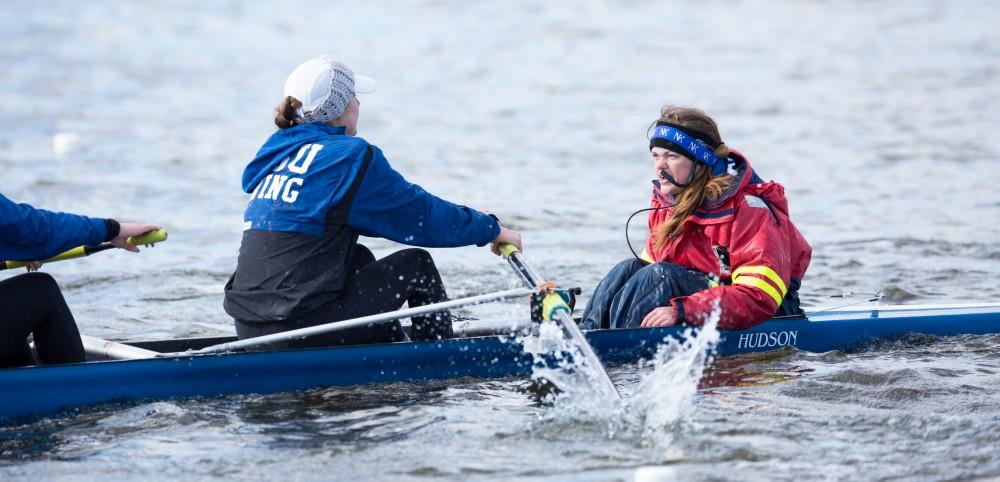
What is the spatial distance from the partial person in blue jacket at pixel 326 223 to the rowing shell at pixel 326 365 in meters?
0.18

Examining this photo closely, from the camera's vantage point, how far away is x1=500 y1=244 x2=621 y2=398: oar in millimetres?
5676

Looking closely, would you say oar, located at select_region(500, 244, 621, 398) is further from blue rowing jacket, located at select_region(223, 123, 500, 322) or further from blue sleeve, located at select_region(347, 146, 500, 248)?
blue rowing jacket, located at select_region(223, 123, 500, 322)

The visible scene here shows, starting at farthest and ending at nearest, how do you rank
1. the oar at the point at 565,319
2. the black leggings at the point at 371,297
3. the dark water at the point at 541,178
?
the black leggings at the point at 371,297
the oar at the point at 565,319
the dark water at the point at 541,178

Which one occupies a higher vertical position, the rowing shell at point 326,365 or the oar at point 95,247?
the oar at point 95,247

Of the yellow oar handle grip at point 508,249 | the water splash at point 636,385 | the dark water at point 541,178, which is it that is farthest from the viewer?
the yellow oar handle grip at point 508,249

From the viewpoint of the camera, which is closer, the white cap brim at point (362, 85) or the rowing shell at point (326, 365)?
the rowing shell at point (326, 365)

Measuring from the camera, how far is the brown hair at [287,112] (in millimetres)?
5910

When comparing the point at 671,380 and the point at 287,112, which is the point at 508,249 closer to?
the point at 671,380

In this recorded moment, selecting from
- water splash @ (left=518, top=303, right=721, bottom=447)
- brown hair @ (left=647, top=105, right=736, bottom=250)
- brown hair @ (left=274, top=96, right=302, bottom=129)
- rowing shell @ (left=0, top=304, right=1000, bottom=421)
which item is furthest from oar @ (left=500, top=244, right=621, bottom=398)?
brown hair @ (left=274, top=96, right=302, bottom=129)

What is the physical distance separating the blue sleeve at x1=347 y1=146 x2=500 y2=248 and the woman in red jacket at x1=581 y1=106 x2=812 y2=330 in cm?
92

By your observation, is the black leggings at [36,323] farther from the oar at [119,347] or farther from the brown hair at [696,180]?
the brown hair at [696,180]

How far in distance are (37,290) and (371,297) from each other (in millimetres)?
1437

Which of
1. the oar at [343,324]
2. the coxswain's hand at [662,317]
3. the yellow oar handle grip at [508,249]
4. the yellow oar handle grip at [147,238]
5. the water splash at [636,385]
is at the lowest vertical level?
the water splash at [636,385]

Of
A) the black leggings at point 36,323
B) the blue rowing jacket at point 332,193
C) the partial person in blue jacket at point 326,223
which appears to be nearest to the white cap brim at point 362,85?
the partial person in blue jacket at point 326,223
